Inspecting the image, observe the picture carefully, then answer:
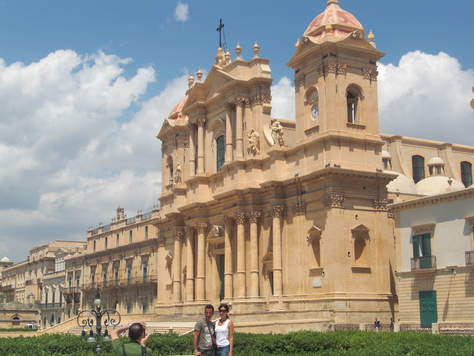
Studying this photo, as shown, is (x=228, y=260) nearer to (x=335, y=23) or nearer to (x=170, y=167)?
(x=170, y=167)

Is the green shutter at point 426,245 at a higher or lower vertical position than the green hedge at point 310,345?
higher

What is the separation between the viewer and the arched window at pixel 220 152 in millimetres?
46838

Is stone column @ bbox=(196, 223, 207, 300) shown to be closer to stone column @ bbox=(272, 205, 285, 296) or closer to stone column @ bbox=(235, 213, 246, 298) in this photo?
stone column @ bbox=(235, 213, 246, 298)

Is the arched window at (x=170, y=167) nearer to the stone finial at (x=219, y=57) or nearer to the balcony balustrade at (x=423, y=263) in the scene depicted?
the stone finial at (x=219, y=57)

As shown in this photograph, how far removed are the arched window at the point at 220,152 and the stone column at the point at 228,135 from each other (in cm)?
197

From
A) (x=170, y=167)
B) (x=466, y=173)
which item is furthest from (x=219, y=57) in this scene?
(x=466, y=173)

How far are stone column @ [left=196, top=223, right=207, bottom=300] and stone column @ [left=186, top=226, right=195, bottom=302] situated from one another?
43.6 inches

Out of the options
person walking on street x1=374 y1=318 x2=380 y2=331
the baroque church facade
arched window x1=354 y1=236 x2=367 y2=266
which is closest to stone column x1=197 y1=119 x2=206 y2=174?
the baroque church facade

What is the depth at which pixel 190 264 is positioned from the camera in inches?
1906

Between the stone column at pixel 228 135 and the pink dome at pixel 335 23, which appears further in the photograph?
the stone column at pixel 228 135

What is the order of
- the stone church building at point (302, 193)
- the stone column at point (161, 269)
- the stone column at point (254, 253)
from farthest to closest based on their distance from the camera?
the stone column at point (161, 269) → the stone column at point (254, 253) → the stone church building at point (302, 193)

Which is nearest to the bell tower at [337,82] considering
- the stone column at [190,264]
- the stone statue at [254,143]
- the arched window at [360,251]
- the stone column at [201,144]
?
the stone statue at [254,143]

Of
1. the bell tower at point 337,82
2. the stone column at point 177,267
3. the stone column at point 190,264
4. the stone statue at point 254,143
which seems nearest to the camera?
the bell tower at point 337,82

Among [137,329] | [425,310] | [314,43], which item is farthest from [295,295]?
[137,329]
